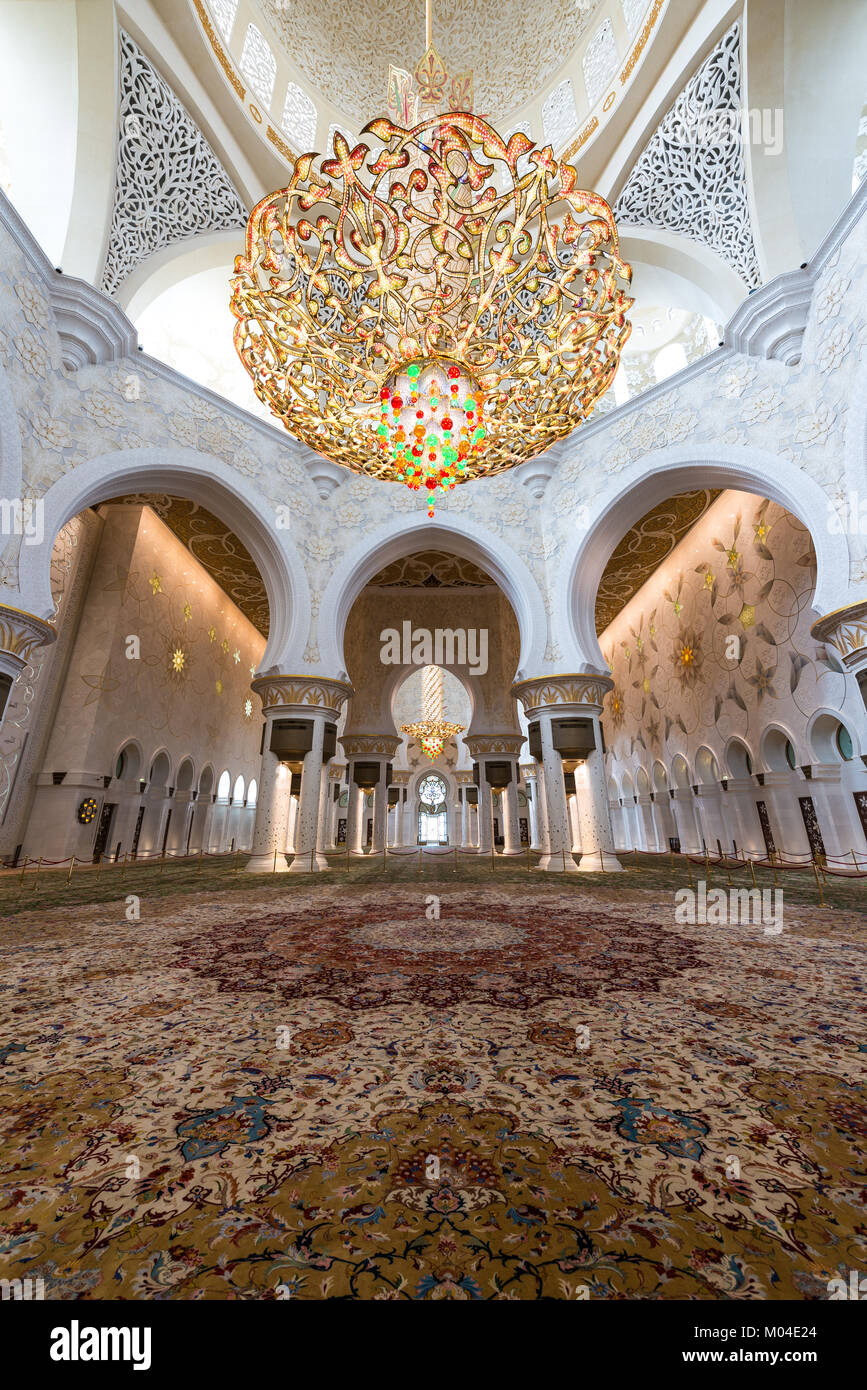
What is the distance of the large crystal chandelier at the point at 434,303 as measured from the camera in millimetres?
3877

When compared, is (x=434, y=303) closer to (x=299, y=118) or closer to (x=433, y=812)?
(x=299, y=118)

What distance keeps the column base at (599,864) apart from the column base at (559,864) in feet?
0.43

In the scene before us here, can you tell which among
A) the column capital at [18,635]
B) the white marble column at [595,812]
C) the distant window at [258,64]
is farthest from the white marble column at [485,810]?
the distant window at [258,64]

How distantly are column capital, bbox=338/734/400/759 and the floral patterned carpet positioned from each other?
8845mm

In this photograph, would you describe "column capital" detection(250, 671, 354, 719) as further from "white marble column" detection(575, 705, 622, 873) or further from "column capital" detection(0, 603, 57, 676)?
"white marble column" detection(575, 705, 622, 873)

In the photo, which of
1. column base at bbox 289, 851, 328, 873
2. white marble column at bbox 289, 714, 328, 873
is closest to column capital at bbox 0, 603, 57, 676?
white marble column at bbox 289, 714, 328, 873

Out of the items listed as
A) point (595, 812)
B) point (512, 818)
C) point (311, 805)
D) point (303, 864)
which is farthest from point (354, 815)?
point (595, 812)

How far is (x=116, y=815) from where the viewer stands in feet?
31.0

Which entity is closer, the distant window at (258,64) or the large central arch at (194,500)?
the large central arch at (194,500)

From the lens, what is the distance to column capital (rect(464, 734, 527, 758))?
1138 cm

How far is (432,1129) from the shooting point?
1.21 meters

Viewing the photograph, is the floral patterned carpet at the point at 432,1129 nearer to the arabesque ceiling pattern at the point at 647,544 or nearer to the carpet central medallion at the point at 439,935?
the carpet central medallion at the point at 439,935

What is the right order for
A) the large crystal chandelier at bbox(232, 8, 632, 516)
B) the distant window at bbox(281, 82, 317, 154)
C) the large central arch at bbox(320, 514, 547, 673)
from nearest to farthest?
the large crystal chandelier at bbox(232, 8, 632, 516)
the large central arch at bbox(320, 514, 547, 673)
the distant window at bbox(281, 82, 317, 154)

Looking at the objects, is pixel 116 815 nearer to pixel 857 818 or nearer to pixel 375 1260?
pixel 375 1260
